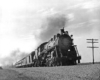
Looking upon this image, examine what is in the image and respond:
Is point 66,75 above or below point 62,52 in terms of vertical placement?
below

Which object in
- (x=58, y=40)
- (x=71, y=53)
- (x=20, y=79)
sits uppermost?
(x=58, y=40)

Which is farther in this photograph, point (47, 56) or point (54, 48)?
point (47, 56)

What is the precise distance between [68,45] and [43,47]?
197 inches

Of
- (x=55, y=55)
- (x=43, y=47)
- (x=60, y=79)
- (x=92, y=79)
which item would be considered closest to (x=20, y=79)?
(x=60, y=79)

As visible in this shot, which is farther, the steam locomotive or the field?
the steam locomotive

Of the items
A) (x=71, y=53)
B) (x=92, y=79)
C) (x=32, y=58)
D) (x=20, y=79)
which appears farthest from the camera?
(x=32, y=58)

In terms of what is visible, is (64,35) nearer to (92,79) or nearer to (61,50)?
(61,50)

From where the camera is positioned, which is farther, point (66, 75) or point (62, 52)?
point (62, 52)

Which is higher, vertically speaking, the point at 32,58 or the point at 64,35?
the point at 64,35

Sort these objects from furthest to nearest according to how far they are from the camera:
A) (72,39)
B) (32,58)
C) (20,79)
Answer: (32,58), (72,39), (20,79)

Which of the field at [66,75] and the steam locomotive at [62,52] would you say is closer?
the field at [66,75]

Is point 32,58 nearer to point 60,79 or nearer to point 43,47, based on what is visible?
point 43,47

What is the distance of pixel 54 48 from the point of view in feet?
64.6

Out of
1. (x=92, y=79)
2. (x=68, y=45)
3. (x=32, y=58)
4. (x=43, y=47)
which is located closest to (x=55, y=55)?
(x=68, y=45)
